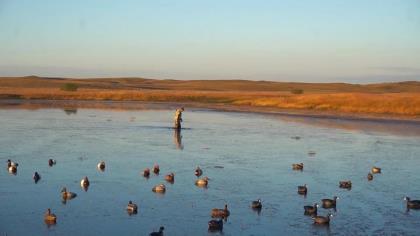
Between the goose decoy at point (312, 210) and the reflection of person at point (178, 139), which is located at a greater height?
the goose decoy at point (312, 210)

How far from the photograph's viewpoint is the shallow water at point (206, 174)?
1680 cm

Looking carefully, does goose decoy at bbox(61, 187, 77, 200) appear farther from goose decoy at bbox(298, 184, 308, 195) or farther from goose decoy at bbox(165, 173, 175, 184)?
goose decoy at bbox(298, 184, 308, 195)

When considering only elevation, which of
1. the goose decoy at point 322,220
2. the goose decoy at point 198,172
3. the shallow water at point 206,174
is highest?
the goose decoy at point 198,172

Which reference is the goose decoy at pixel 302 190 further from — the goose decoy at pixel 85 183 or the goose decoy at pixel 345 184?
the goose decoy at pixel 85 183

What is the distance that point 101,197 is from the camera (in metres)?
19.8

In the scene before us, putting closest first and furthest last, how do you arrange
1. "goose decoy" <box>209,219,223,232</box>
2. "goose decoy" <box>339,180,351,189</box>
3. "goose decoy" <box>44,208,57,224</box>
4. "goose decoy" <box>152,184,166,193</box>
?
"goose decoy" <box>209,219,223,232</box> < "goose decoy" <box>44,208,57,224</box> < "goose decoy" <box>152,184,166,193</box> < "goose decoy" <box>339,180,351,189</box>

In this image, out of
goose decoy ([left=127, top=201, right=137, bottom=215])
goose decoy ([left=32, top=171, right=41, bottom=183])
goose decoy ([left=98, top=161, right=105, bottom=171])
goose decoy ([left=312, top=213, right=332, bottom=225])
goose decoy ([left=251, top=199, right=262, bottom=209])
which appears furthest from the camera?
goose decoy ([left=98, top=161, right=105, bottom=171])

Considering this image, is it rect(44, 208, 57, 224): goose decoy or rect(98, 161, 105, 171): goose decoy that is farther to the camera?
rect(98, 161, 105, 171): goose decoy

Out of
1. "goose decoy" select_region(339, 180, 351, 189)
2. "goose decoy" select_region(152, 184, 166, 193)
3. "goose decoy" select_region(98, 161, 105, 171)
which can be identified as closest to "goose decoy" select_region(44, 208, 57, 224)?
"goose decoy" select_region(152, 184, 166, 193)

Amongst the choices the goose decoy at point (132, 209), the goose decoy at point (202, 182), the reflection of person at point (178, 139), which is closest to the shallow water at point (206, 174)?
the reflection of person at point (178, 139)

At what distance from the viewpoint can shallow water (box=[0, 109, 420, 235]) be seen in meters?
16.8

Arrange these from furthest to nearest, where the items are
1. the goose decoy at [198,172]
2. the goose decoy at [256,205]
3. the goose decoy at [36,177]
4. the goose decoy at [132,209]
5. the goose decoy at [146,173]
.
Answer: the goose decoy at [198,172] < the goose decoy at [146,173] < the goose decoy at [36,177] < the goose decoy at [256,205] < the goose decoy at [132,209]

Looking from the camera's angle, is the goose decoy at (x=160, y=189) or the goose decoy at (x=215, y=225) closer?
the goose decoy at (x=215, y=225)

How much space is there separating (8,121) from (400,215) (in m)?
35.6
